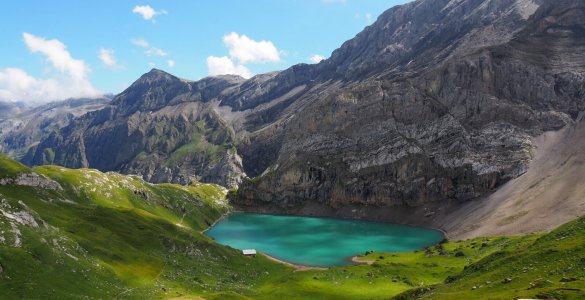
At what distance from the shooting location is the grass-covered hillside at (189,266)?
47.8 meters

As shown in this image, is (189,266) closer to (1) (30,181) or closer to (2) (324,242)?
(1) (30,181)

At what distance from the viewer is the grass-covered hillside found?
47.8 meters

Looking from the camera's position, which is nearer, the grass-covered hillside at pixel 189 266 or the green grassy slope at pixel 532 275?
the green grassy slope at pixel 532 275

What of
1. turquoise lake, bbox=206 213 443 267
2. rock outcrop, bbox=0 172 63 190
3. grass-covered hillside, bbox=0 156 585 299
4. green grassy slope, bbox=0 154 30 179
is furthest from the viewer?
turquoise lake, bbox=206 213 443 267

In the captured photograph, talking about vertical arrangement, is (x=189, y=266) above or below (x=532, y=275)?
below

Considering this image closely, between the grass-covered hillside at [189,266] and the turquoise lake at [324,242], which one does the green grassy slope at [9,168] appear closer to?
the grass-covered hillside at [189,266]

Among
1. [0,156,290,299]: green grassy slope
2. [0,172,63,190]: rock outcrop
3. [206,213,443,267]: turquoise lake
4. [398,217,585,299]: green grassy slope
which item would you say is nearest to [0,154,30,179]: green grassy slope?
[0,172,63,190]: rock outcrop

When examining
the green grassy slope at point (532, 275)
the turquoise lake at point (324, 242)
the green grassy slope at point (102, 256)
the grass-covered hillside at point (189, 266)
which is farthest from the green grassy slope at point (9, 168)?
the green grassy slope at point (532, 275)

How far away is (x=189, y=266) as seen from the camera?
97.9 metres

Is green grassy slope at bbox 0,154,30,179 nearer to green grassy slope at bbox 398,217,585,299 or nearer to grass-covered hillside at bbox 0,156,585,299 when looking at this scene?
grass-covered hillside at bbox 0,156,585,299

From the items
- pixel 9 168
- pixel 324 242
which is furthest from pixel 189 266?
pixel 324 242

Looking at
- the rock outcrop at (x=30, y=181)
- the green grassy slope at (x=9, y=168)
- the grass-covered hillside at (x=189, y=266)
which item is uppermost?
the green grassy slope at (x=9, y=168)

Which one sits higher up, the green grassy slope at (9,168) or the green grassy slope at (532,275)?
the green grassy slope at (9,168)

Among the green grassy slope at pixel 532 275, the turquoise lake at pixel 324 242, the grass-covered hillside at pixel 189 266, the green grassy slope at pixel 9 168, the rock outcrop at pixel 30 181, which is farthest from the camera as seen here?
the turquoise lake at pixel 324 242
